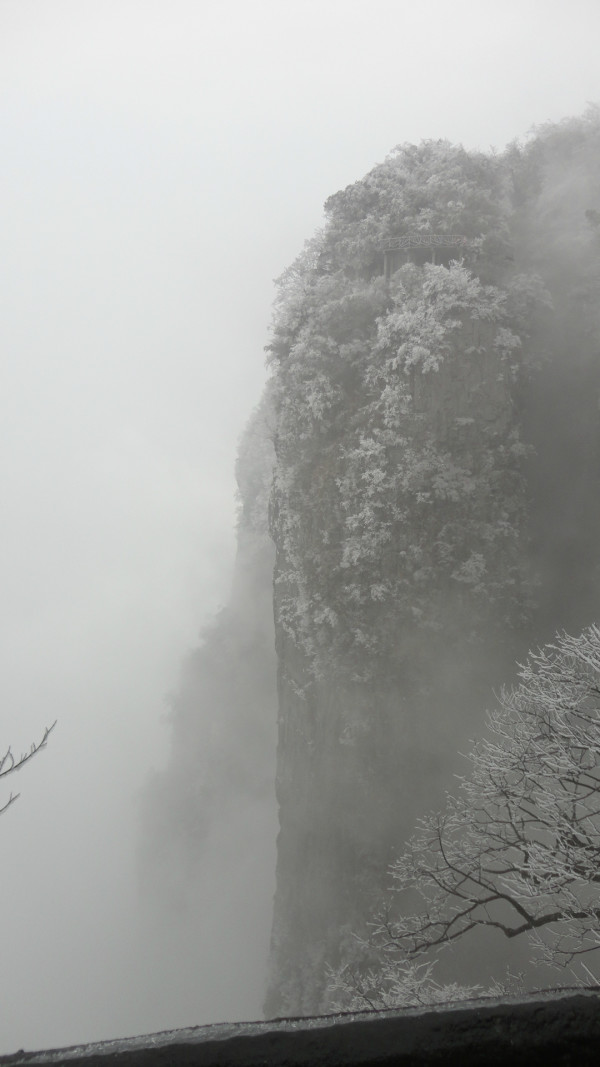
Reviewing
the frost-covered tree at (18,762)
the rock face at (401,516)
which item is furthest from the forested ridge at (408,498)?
the frost-covered tree at (18,762)

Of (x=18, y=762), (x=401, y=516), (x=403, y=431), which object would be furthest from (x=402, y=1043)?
(x=403, y=431)

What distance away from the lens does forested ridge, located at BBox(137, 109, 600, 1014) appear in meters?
16.8

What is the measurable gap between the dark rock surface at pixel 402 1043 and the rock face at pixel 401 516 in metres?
15.4

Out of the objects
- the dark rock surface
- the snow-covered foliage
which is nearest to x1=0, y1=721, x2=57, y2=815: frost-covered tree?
the dark rock surface

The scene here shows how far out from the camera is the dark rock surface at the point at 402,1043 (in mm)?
1687

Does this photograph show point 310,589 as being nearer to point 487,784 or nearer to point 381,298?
point 381,298

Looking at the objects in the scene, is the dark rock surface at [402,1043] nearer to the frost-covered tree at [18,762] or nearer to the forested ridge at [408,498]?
the frost-covered tree at [18,762]

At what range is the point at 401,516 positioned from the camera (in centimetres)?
1722

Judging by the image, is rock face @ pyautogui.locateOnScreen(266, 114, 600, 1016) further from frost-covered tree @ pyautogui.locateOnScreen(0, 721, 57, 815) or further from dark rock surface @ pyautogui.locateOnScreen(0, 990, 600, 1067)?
dark rock surface @ pyautogui.locateOnScreen(0, 990, 600, 1067)

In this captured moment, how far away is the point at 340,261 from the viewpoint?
21125 mm

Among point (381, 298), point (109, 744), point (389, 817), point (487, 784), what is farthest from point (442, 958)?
point (109, 744)

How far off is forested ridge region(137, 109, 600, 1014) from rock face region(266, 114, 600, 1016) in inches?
2.4

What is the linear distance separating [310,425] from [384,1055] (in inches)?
721

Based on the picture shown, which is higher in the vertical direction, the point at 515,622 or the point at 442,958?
the point at 515,622
